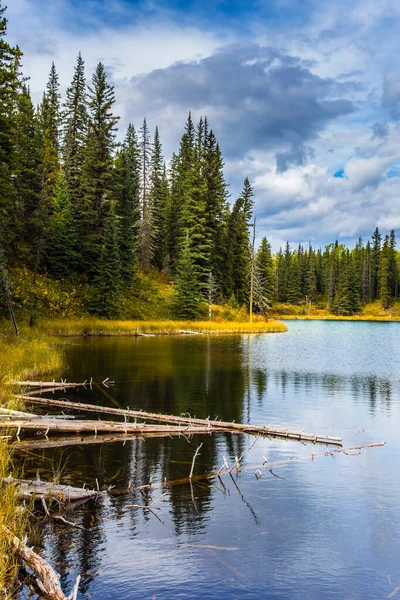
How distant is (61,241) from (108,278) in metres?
6.52

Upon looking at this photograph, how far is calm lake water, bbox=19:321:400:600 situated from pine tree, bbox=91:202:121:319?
30380mm

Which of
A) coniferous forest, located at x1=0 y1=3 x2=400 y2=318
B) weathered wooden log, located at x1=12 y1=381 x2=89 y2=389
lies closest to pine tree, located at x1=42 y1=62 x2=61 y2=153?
A: coniferous forest, located at x1=0 y1=3 x2=400 y2=318

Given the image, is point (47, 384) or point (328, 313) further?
point (328, 313)

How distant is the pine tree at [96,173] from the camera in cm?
5400

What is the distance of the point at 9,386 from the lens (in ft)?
54.6

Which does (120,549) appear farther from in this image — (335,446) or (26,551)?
(335,446)

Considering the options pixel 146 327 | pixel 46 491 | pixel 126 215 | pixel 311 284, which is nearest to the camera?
pixel 46 491

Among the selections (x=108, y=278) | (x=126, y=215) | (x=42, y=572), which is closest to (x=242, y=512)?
(x=42, y=572)

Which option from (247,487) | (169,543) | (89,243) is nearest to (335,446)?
(247,487)

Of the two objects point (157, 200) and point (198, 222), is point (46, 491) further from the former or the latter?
point (157, 200)

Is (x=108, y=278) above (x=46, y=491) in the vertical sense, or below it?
above

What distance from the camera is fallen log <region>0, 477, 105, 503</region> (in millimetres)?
8164

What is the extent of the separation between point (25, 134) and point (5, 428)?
4233 centimetres

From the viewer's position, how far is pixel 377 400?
67.9 ft
